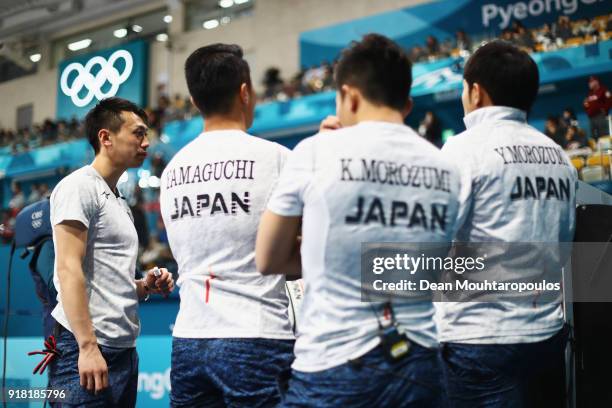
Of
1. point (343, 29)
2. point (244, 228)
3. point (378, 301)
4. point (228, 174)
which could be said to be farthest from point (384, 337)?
point (343, 29)

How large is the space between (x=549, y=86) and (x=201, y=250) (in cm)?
1064

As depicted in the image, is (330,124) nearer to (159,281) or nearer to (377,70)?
(377,70)

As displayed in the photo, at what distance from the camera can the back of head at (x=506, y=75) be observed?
1.76m

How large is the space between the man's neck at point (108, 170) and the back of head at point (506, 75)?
129 centimetres

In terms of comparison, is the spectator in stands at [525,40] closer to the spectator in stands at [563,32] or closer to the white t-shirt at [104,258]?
the spectator in stands at [563,32]

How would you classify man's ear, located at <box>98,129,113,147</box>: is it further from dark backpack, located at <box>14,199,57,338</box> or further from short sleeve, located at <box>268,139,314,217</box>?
short sleeve, located at <box>268,139,314,217</box>

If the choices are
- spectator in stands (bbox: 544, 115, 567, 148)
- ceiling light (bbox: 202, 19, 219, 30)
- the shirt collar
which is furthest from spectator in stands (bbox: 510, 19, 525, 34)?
the shirt collar

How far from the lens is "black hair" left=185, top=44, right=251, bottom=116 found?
168 cm

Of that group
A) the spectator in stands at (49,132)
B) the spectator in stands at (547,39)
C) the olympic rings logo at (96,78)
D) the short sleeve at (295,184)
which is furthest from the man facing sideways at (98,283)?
the spectator in stands at (49,132)

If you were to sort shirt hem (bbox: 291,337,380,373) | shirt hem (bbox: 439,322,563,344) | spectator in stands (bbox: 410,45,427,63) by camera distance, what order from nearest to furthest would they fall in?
shirt hem (bbox: 291,337,380,373) → shirt hem (bbox: 439,322,563,344) → spectator in stands (bbox: 410,45,427,63)

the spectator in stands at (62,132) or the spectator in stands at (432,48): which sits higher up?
the spectator in stands at (432,48)

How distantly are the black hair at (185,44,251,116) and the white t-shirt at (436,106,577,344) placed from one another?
1.94ft

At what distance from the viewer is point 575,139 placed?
29.6 feet

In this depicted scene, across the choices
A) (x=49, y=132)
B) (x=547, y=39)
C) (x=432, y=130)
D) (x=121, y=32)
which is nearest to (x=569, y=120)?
(x=547, y=39)
